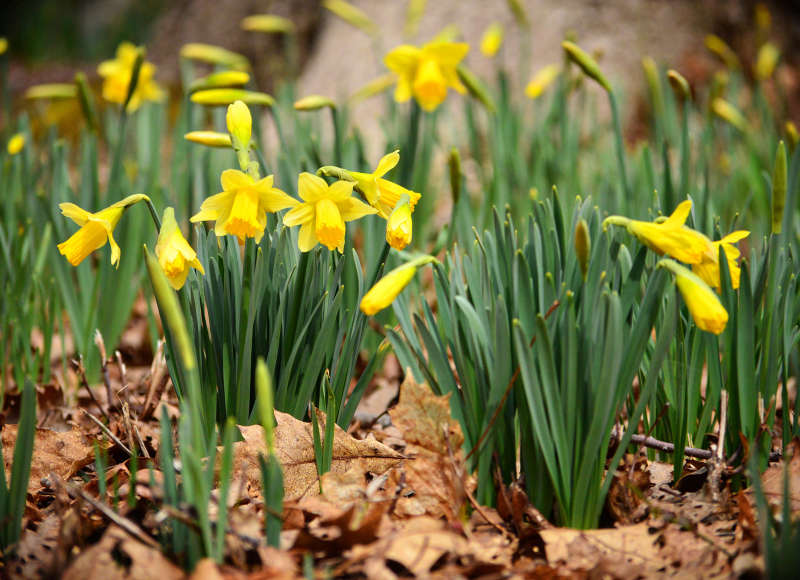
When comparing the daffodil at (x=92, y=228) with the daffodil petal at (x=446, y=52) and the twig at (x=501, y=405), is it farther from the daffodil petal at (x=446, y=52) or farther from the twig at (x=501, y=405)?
the daffodil petal at (x=446, y=52)

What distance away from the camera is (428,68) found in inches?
77.1

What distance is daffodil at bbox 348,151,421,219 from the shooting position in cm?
112

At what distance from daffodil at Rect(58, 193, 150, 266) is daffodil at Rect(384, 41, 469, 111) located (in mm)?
1032

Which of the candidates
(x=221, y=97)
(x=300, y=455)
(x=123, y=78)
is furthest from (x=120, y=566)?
(x=123, y=78)

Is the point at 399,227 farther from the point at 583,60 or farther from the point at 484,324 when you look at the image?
the point at 583,60

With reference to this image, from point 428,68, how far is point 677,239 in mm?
1187

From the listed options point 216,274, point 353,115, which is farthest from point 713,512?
point 353,115

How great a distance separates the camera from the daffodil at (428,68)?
1.94m

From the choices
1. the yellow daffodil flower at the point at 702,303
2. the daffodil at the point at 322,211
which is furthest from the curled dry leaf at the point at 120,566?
the yellow daffodil flower at the point at 702,303

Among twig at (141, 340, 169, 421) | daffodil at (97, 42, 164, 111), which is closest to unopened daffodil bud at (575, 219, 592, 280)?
twig at (141, 340, 169, 421)

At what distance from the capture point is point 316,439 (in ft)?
3.62

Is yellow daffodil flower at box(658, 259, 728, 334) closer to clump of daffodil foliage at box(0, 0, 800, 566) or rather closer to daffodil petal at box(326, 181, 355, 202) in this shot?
clump of daffodil foliage at box(0, 0, 800, 566)

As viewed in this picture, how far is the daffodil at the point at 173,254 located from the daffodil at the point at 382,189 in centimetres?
30

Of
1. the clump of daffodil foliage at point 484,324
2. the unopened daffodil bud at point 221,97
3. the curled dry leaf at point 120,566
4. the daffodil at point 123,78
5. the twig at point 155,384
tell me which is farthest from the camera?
the daffodil at point 123,78
